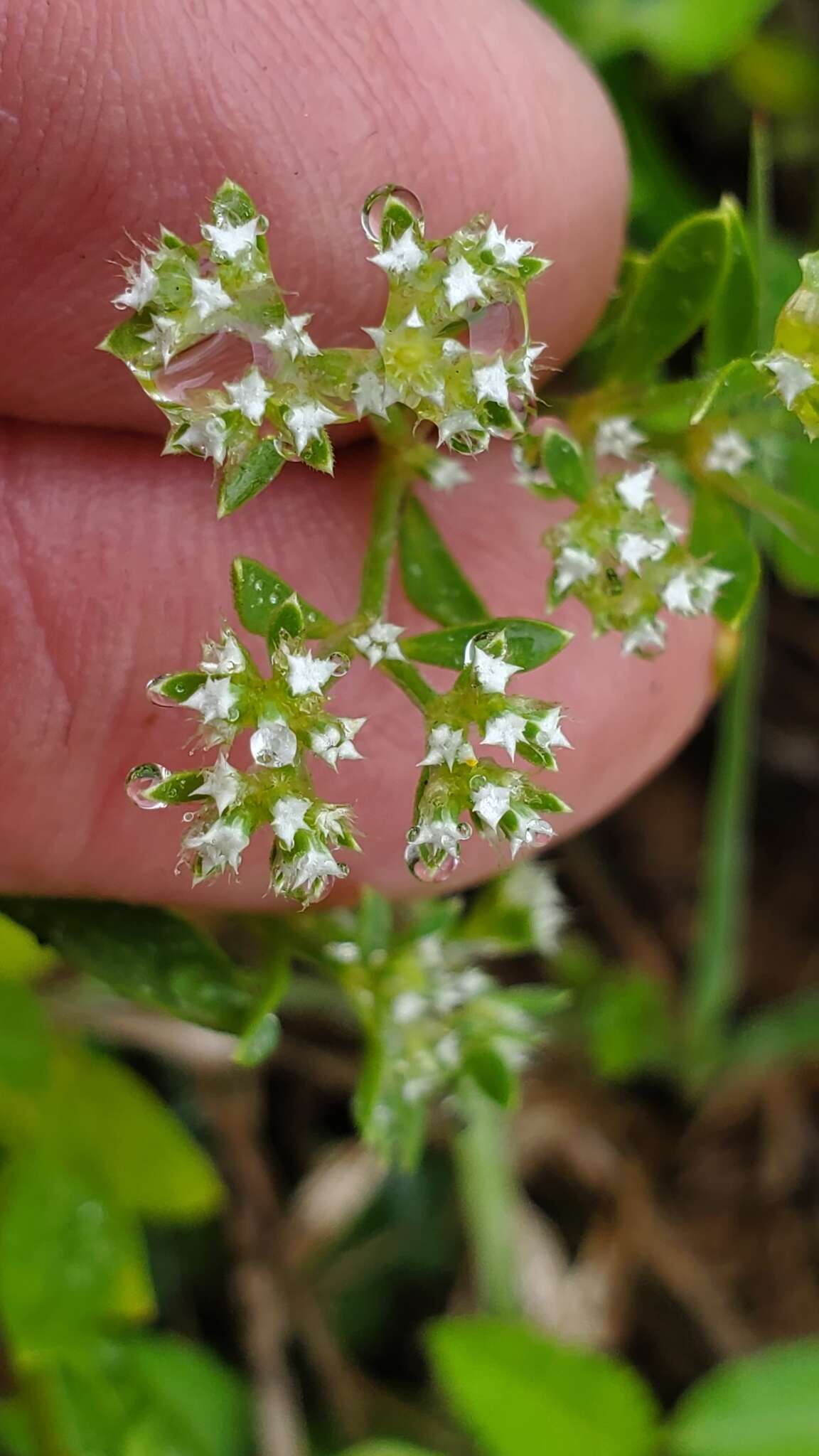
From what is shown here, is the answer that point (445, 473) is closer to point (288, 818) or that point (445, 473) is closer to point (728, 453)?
point (728, 453)

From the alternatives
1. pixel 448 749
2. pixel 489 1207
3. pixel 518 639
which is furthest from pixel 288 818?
pixel 489 1207

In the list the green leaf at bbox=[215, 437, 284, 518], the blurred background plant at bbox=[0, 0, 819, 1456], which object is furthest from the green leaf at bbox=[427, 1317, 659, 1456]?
the green leaf at bbox=[215, 437, 284, 518]

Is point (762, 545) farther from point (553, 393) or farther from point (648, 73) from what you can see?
point (648, 73)

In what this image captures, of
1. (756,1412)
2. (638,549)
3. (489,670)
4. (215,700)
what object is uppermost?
(638,549)

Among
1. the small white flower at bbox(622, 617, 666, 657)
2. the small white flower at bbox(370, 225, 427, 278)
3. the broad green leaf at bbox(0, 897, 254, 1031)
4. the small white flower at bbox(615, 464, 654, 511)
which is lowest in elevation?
the broad green leaf at bbox(0, 897, 254, 1031)

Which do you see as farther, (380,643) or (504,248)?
(380,643)

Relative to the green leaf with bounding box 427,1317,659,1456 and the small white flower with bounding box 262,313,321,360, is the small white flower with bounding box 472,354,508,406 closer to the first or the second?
the small white flower with bounding box 262,313,321,360

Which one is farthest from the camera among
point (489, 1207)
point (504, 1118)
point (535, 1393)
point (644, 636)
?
point (504, 1118)
